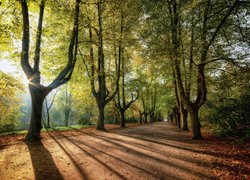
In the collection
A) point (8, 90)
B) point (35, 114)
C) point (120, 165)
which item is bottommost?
point (120, 165)

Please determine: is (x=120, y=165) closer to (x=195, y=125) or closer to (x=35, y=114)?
(x=35, y=114)

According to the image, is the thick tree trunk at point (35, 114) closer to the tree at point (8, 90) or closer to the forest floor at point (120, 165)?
the forest floor at point (120, 165)

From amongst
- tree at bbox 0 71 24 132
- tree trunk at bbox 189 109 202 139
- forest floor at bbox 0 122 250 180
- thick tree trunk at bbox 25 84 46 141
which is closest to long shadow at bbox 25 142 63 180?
forest floor at bbox 0 122 250 180

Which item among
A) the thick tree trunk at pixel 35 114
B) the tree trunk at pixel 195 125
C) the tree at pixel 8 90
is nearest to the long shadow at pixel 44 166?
the thick tree trunk at pixel 35 114

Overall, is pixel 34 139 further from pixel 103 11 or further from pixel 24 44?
pixel 103 11

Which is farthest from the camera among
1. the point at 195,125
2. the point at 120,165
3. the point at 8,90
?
the point at 8,90

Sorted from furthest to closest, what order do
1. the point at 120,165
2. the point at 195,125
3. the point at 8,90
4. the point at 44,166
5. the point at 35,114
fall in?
the point at 8,90 → the point at 195,125 → the point at 35,114 → the point at 120,165 → the point at 44,166

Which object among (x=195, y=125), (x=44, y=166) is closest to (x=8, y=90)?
(x=44, y=166)

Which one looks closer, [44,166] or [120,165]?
[44,166]

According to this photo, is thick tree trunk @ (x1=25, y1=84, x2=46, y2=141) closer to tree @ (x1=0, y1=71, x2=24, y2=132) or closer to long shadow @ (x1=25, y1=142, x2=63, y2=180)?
long shadow @ (x1=25, y1=142, x2=63, y2=180)

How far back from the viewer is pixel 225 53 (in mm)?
10609

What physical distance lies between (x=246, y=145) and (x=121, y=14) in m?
15.5

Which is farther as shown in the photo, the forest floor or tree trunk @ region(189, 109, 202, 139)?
tree trunk @ region(189, 109, 202, 139)

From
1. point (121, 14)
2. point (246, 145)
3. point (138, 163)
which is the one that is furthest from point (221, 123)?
point (121, 14)
